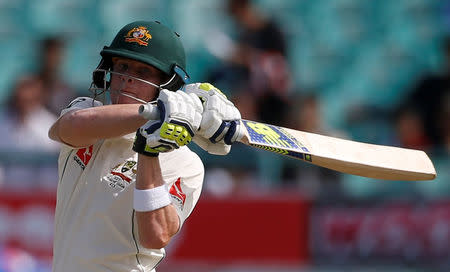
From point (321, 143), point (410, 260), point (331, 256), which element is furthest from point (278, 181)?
point (321, 143)

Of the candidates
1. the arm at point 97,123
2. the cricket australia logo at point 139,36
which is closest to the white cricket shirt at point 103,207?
the arm at point 97,123

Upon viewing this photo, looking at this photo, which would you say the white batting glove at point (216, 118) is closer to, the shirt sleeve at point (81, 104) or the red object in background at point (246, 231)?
the shirt sleeve at point (81, 104)

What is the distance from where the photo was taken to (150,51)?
2811 mm

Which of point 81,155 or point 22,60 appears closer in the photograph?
point 81,155

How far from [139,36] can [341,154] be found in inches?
33.9

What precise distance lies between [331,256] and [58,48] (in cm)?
320

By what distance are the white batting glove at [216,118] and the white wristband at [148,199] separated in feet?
0.76

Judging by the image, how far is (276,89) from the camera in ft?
23.1

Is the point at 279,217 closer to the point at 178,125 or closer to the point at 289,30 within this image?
the point at 289,30

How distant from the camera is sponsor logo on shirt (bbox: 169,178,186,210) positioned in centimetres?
278

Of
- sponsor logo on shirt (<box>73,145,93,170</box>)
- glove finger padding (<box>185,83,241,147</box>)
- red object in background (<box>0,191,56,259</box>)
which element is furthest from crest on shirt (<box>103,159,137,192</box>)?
red object in background (<box>0,191,56,259</box>)

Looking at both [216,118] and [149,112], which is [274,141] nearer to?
[216,118]

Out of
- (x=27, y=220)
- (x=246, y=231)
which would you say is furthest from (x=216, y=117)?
(x=27, y=220)

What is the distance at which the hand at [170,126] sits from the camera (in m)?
2.40
